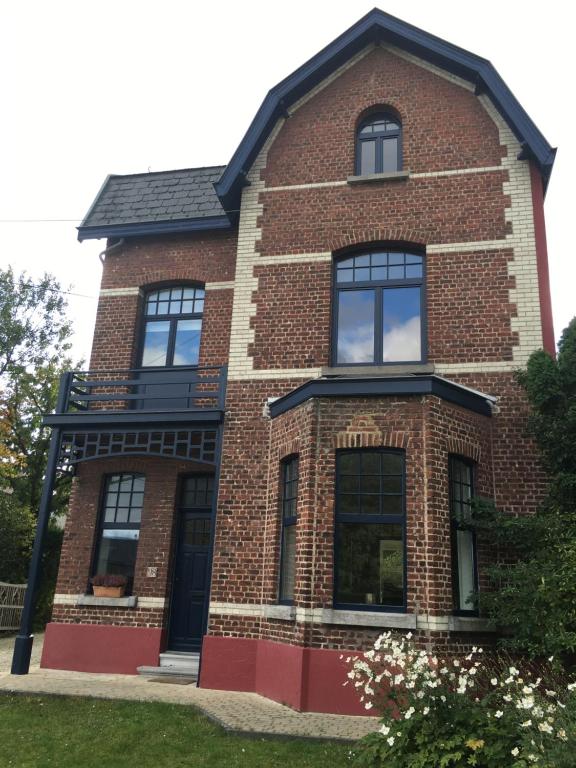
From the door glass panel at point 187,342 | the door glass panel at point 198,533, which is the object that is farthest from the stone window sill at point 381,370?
the door glass panel at point 198,533

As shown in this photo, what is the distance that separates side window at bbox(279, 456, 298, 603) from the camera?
30.9ft

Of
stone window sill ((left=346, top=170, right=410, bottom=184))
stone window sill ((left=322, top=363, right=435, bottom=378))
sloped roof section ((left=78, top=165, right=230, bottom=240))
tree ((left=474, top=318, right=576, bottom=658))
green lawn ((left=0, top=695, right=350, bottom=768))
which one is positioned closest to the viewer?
green lawn ((left=0, top=695, right=350, bottom=768))

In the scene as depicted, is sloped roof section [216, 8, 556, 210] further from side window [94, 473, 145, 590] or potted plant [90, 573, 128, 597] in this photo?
potted plant [90, 573, 128, 597]

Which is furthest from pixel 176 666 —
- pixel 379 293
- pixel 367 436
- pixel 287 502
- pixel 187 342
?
pixel 379 293

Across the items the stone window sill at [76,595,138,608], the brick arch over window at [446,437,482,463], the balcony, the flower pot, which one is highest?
the balcony

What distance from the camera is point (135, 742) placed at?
22.5ft

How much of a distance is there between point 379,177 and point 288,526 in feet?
19.5

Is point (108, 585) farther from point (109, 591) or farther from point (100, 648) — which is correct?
point (100, 648)

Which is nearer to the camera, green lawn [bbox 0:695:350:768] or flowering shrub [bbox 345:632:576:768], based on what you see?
flowering shrub [bbox 345:632:576:768]

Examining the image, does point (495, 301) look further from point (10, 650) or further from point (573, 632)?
point (10, 650)

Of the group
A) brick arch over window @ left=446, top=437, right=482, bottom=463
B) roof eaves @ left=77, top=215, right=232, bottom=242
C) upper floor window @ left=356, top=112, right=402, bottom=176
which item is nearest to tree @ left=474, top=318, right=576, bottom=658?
brick arch over window @ left=446, top=437, right=482, bottom=463

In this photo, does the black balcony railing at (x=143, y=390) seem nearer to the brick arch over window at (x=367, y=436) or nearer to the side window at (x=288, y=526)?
the side window at (x=288, y=526)

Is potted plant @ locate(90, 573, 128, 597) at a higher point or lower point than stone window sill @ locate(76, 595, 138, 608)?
higher

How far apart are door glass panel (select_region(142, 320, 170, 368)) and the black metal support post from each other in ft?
7.19
